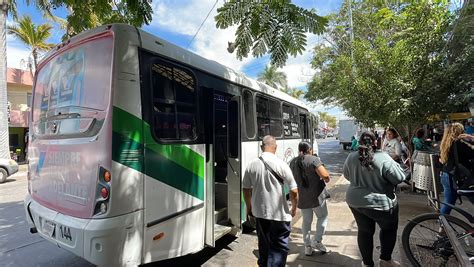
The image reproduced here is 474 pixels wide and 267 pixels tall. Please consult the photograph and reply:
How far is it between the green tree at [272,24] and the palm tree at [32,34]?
65.0 ft

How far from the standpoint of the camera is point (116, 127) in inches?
118

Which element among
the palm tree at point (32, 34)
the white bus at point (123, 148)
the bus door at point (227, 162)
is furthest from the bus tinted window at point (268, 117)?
the palm tree at point (32, 34)

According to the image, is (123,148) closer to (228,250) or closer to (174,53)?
(174,53)

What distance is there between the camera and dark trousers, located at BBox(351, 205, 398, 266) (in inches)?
136

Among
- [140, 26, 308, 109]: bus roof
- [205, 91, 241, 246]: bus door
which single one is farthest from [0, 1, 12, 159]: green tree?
[140, 26, 308, 109]: bus roof

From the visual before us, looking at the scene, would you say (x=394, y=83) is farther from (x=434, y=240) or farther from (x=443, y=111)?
(x=434, y=240)

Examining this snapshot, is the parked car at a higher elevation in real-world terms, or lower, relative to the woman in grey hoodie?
lower

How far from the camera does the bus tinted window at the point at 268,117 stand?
603 centimetres

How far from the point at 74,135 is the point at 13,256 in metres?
2.64

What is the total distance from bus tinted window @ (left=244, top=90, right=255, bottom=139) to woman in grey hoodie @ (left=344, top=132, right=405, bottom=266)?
2277 mm

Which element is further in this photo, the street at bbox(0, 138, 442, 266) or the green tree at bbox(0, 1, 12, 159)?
the green tree at bbox(0, 1, 12, 159)

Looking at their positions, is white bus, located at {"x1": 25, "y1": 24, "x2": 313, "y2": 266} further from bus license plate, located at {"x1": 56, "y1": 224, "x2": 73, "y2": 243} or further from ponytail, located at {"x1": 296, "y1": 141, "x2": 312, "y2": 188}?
ponytail, located at {"x1": 296, "y1": 141, "x2": 312, "y2": 188}

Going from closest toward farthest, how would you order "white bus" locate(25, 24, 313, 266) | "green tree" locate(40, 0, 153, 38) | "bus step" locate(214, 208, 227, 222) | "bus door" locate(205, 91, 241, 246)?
"white bus" locate(25, 24, 313, 266) < "green tree" locate(40, 0, 153, 38) < "bus door" locate(205, 91, 241, 246) < "bus step" locate(214, 208, 227, 222)

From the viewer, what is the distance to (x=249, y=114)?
5.68 metres
